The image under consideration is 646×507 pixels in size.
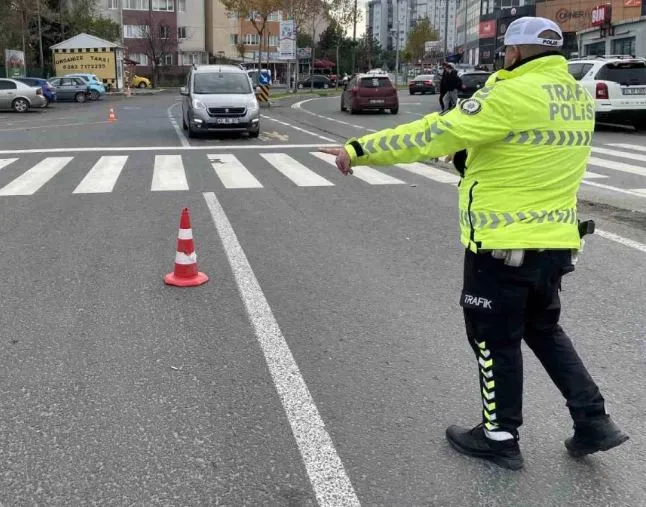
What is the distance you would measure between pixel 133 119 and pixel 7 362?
24.5 m

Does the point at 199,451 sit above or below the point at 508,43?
below

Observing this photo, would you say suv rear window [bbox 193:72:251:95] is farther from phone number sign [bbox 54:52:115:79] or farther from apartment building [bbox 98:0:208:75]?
apartment building [bbox 98:0:208:75]

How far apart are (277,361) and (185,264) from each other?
1.92 metres

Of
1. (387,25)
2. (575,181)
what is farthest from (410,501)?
(387,25)

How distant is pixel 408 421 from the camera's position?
11.9ft

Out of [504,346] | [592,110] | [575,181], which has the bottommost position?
[504,346]

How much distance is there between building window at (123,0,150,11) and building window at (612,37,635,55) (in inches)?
2327

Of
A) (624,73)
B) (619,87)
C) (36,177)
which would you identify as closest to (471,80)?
(624,73)

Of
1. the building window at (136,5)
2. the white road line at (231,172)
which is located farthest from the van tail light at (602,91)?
the building window at (136,5)

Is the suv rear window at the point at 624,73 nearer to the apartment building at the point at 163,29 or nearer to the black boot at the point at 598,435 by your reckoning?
the black boot at the point at 598,435

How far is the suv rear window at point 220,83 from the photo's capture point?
2023 cm

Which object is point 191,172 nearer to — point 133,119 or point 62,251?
point 62,251

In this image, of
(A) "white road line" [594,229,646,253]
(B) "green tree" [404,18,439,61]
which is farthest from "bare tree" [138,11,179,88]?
(A) "white road line" [594,229,646,253]

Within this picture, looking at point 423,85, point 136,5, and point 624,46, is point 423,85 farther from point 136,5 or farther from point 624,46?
point 136,5
